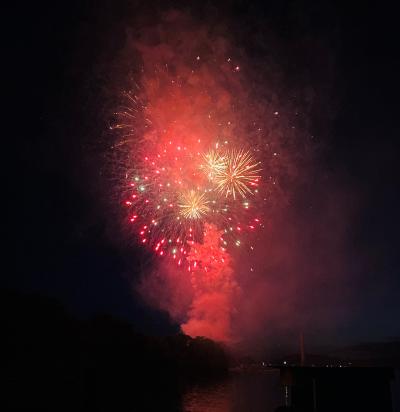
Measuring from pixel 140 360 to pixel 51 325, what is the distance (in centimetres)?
3905

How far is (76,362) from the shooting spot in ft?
253

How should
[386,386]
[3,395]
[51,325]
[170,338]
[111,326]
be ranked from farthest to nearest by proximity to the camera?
1. [170,338]
2. [111,326]
3. [51,325]
4. [3,395]
5. [386,386]

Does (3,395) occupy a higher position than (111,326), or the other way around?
(111,326)

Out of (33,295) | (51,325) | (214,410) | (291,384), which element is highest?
(33,295)

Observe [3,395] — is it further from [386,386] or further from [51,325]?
[386,386]

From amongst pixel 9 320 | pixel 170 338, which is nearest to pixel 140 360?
pixel 170 338

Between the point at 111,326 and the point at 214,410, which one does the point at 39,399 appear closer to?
the point at 214,410

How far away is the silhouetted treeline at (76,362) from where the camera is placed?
47625 millimetres

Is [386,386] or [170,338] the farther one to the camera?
[170,338]

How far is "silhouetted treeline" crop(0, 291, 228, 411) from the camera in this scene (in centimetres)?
4762

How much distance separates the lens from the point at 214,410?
5122 centimetres

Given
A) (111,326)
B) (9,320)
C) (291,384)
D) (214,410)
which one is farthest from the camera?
(111,326)

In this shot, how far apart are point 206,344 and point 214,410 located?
10504 centimetres

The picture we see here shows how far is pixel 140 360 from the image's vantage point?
4193 inches
